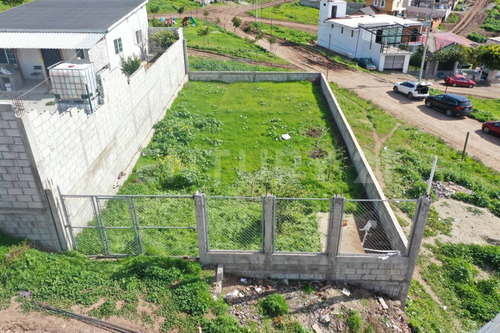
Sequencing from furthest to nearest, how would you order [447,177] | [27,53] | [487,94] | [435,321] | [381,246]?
[487,94] < [27,53] < [447,177] < [381,246] < [435,321]

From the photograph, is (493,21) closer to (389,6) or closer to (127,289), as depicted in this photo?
(389,6)

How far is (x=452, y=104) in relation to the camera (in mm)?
26391

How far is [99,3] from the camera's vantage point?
102 feet

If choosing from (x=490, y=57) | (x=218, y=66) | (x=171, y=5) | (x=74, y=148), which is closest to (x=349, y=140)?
(x=74, y=148)

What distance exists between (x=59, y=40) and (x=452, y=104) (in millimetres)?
26444

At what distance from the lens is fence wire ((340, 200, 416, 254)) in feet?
39.9

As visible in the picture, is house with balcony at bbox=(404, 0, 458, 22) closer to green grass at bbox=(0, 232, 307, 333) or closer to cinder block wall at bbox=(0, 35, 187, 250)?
cinder block wall at bbox=(0, 35, 187, 250)

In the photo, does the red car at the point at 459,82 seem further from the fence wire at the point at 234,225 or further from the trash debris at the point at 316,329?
the trash debris at the point at 316,329

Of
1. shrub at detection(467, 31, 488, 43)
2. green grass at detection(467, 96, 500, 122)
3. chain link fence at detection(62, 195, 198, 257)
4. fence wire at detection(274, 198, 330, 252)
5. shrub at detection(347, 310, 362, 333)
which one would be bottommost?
shrub at detection(467, 31, 488, 43)

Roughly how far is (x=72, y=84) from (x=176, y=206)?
555 cm

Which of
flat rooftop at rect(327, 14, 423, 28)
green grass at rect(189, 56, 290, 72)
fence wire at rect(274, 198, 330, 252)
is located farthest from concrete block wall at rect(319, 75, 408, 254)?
flat rooftop at rect(327, 14, 423, 28)

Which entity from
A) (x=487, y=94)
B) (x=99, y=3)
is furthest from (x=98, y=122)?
(x=487, y=94)

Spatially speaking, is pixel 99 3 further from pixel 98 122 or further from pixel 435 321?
pixel 435 321

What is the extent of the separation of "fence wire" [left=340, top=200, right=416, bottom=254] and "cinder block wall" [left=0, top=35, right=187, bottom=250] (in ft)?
28.8
